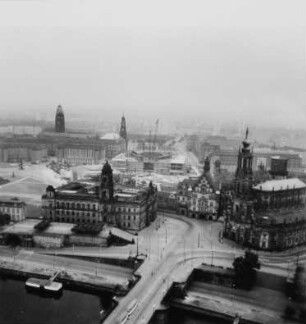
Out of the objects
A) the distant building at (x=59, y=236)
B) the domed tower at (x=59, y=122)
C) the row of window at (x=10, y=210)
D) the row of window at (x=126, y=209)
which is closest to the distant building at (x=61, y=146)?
the domed tower at (x=59, y=122)

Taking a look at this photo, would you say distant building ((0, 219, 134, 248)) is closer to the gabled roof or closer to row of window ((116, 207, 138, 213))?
row of window ((116, 207, 138, 213))

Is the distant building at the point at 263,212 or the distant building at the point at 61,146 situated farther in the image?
the distant building at the point at 61,146

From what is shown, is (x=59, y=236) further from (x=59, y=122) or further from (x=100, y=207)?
(x=59, y=122)

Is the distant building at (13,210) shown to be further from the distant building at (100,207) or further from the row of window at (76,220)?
the row of window at (76,220)

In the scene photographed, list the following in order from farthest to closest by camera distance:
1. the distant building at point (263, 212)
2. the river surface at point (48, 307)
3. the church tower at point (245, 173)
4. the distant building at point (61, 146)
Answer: the distant building at point (61, 146) → the church tower at point (245, 173) → the distant building at point (263, 212) → the river surface at point (48, 307)

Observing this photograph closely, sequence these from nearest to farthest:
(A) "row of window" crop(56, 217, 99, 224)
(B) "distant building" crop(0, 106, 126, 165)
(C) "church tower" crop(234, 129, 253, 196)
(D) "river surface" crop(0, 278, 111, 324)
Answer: (D) "river surface" crop(0, 278, 111, 324), (C) "church tower" crop(234, 129, 253, 196), (A) "row of window" crop(56, 217, 99, 224), (B) "distant building" crop(0, 106, 126, 165)

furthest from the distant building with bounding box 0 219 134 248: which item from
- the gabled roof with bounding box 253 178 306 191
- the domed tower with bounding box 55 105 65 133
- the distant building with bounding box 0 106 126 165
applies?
the domed tower with bounding box 55 105 65 133

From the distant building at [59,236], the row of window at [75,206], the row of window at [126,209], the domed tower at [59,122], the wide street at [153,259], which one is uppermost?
the domed tower at [59,122]
